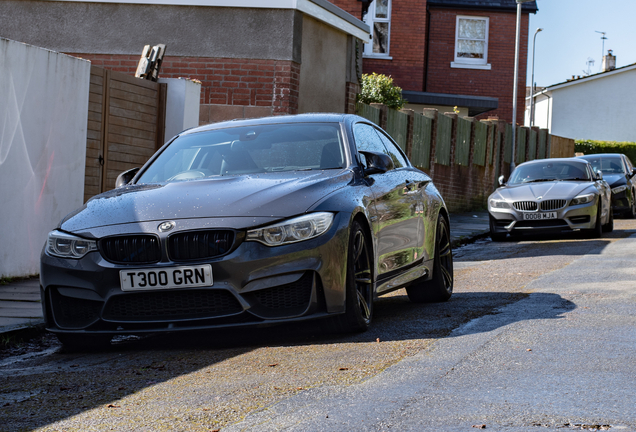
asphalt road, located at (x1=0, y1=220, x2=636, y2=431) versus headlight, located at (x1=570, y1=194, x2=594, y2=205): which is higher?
headlight, located at (x1=570, y1=194, x2=594, y2=205)

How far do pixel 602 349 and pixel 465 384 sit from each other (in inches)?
52.3

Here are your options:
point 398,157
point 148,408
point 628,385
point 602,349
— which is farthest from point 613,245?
point 148,408

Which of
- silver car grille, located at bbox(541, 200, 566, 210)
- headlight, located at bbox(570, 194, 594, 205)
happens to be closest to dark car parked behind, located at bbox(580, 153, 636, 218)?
headlight, located at bbox(570, 194, 594, 205)

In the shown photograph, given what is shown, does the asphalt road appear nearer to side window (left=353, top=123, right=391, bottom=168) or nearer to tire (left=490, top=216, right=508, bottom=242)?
side window (left=353, top=123, right=391, bottom=168)

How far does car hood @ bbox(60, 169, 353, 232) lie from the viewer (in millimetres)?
5867

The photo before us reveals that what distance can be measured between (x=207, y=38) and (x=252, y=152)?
7728 mm

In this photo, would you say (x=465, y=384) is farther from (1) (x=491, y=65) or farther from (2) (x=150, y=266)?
(1) (x=491, y=65)

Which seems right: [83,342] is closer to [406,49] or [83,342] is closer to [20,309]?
[20,309]

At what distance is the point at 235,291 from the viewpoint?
5.69 meters

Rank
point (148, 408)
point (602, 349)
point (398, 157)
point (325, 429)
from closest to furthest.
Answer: point (325, 429), point (148, 408), point (602, 349), point (398, 157)

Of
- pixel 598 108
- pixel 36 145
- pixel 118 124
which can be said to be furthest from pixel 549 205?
pixel 598 108

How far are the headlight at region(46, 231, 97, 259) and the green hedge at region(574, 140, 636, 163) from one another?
39.1 m

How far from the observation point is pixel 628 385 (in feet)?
15.0

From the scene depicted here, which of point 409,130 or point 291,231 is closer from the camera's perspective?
point 291,231
